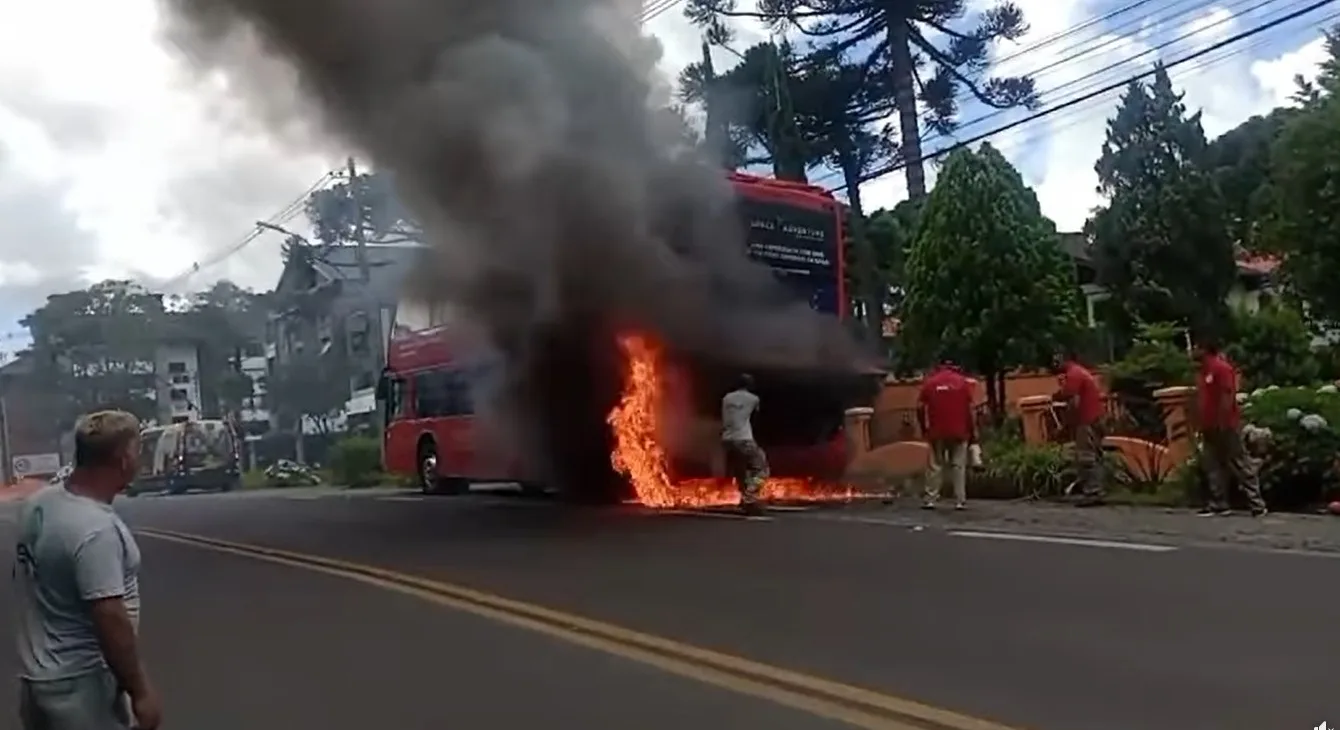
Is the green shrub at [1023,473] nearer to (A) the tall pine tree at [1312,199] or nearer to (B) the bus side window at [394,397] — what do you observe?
(A) the tall pine tree at [1312,199]

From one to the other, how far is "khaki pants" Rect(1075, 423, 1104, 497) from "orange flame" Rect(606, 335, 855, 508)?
9.94 feet

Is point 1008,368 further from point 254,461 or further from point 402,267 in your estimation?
point 254,461

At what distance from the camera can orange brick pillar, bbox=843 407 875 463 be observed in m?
20.2

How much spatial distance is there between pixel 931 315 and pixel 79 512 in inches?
794

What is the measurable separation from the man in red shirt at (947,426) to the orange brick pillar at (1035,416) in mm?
4217

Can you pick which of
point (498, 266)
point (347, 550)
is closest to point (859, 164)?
point (498, 266)

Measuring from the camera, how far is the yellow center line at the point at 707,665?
582 cm

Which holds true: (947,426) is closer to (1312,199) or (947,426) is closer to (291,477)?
(1312,199)

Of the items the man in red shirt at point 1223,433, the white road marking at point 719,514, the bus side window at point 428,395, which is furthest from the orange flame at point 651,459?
the bus side window at point 428,395

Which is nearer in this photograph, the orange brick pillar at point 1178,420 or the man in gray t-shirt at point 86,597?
the man in gray t-shirt at point 86,597

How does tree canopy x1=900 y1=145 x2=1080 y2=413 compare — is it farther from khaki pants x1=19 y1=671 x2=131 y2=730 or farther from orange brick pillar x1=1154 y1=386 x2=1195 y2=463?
khaki pants x1=19 y1=671 x2=131 y2=730

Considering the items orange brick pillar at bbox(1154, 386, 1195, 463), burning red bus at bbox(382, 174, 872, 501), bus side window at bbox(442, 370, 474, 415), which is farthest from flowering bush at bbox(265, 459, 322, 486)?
orange brick pillar at bbox(1154, 386, 1195, 463)

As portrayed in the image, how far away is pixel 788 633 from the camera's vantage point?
7.88m

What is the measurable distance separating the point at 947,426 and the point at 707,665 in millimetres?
8661
